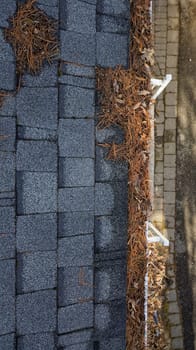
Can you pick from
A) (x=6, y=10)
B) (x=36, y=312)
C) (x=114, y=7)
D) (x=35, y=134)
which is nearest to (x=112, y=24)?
(x=114, y=7)

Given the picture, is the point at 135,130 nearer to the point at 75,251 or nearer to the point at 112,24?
the point at 112,24

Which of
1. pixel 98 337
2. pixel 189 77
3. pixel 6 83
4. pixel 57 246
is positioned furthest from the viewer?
pixel 189 77

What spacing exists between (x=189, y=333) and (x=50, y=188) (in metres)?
4.97

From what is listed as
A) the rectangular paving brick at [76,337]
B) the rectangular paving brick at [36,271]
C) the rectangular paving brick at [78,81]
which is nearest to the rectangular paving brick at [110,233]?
the rectangular paving brick at [36,271]

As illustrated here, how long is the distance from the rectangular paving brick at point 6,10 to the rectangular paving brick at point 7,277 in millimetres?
2000

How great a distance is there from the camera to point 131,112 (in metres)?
4.66

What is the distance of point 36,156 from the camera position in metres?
4.05

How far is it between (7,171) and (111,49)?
151 cm

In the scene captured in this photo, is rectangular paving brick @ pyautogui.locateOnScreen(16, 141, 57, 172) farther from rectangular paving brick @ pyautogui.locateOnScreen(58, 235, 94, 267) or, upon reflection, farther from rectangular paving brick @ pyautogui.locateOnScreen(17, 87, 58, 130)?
rectangular paving brick @ pyautogui.locateOnScreen(58, 235, 94, 267)

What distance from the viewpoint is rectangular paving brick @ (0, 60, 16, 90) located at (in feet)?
12.7

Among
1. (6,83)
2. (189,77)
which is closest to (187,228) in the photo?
(189,77)

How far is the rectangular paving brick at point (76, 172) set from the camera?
418cm

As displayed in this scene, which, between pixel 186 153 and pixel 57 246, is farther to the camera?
pixel 186 153

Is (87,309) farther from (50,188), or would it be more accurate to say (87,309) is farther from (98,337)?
(50,188)
